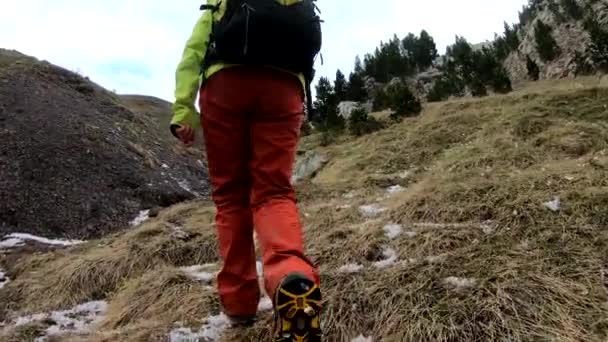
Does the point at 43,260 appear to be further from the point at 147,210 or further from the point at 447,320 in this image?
the point at 447,320

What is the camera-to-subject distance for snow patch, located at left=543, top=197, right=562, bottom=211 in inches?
142

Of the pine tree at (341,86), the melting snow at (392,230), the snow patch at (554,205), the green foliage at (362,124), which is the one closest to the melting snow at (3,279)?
the melting snow at (392,230)

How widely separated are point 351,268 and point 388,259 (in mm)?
227

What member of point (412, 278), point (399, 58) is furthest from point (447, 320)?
point (399, 58)

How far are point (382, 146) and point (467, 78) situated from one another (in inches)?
302

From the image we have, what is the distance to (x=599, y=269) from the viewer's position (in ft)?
9.21

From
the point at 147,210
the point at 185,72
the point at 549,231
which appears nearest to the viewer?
the point at 185,72

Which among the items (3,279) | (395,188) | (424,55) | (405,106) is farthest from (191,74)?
(424,55)

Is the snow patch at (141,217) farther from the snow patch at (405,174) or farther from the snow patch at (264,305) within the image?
the snow patch at (264,305)

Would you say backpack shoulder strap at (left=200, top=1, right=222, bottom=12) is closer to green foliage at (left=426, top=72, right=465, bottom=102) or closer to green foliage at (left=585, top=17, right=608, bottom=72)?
green foliage at (left=585, top=17, right=608, bottom=72)

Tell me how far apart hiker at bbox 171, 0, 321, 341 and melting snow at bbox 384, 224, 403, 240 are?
118cm

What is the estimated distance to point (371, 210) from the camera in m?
4.84

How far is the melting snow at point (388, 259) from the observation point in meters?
3.39

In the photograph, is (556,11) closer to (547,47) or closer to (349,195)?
(547,47)
